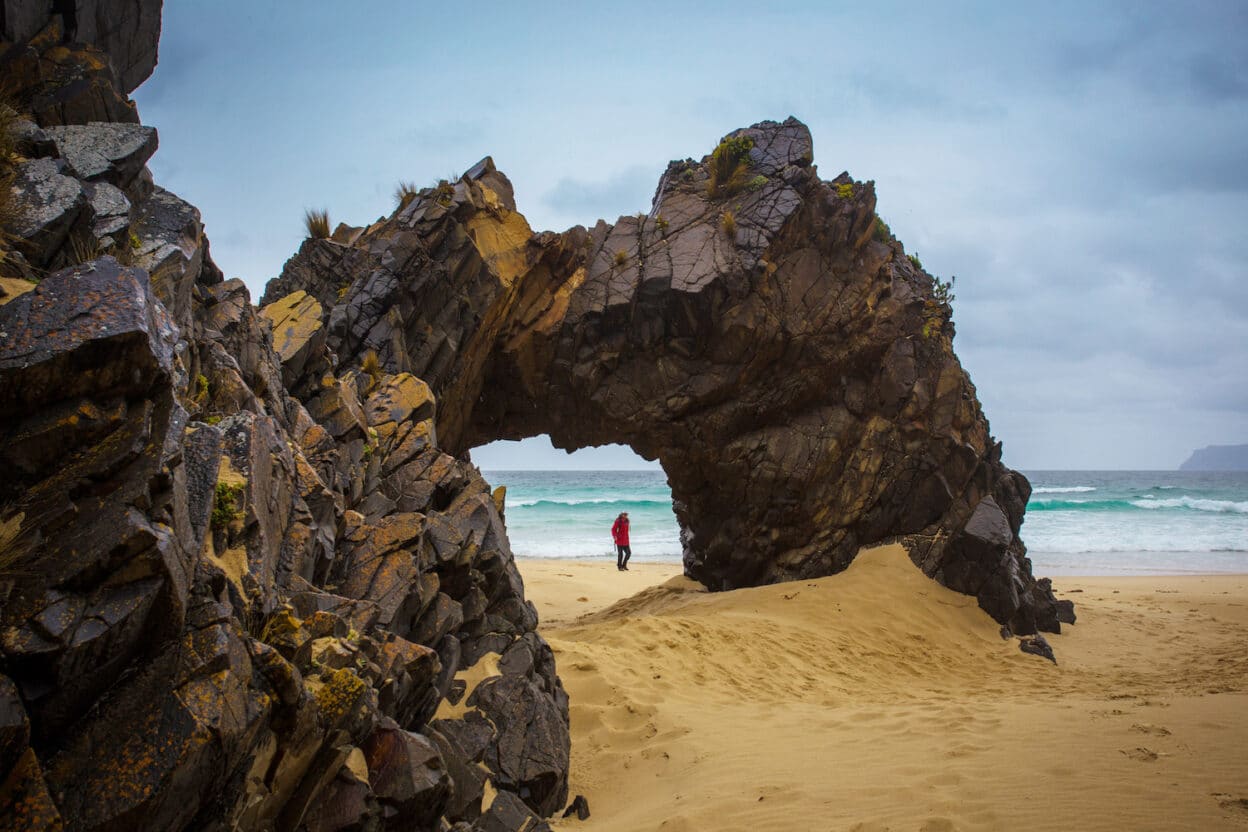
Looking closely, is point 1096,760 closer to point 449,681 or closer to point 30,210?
point 449,681

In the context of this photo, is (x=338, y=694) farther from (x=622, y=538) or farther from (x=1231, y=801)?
(x=622, y=538)

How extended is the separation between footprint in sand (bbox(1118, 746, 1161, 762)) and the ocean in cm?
2638

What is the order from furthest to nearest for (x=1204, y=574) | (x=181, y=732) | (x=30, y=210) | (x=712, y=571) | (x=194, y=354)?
(x=1204, y=574) < (x=712, y=571) < (x=194, y=354) < (x=30, y=210) < (x=181, y=732)

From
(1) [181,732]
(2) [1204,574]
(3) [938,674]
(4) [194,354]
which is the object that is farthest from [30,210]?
(2) [1204,574]

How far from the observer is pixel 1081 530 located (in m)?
42.9

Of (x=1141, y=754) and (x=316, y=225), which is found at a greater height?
(x=316, y=225)

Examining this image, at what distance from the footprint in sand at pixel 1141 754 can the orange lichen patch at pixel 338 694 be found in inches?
269

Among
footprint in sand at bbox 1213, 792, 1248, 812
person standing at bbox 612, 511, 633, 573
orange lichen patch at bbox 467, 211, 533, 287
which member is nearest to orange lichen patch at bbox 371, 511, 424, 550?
footprint in sand at bbox 1213, 792, 1248, 812

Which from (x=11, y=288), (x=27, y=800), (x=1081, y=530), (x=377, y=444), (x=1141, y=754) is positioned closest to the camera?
(x=27, y=800)

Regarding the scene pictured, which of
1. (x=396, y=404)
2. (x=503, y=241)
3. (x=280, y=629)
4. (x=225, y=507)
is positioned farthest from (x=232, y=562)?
(x=503, y=241)

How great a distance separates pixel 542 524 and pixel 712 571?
113ft

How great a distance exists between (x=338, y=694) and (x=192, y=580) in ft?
3.96

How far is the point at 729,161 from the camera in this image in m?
16.2

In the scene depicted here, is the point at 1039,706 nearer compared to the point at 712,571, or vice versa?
the point at 1039,706
